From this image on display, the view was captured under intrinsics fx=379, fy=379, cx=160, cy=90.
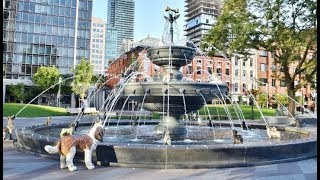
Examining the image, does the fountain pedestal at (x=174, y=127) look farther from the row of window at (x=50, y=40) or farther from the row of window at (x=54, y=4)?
the row of window at (x=54, y=4)

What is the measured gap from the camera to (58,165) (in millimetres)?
9148

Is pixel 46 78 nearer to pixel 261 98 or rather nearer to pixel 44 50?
pixel 44 50

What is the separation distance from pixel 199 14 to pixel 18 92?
271 feet

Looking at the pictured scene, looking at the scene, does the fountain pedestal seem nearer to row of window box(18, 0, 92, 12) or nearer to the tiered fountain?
the tiered fountain

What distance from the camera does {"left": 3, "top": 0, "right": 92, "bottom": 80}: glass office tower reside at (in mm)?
83375

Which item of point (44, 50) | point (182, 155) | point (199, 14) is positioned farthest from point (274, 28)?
point (199, 14)

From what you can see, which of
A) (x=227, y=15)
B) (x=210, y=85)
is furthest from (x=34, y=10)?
(x=210, y=85)

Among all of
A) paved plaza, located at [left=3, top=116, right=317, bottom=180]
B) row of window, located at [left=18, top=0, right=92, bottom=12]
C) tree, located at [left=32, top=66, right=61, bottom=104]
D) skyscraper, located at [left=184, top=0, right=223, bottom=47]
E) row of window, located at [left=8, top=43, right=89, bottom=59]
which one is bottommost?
paved plaza, located at [left=3, top=116, right=317, bottom=180]

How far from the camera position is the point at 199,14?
456 feet

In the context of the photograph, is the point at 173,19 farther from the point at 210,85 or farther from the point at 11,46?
the point at 11,46

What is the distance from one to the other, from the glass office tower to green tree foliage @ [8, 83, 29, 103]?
8324 millimetres

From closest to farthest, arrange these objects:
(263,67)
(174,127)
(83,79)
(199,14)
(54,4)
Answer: (174,127), (83,79), (263,67), (54,4), (199,14)

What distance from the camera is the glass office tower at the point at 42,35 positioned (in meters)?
83.4

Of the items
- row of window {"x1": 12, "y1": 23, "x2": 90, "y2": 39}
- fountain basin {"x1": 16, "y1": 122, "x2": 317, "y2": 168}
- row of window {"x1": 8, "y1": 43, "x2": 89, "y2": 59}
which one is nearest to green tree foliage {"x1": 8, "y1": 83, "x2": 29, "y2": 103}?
row of window {"x1": 8, "y1": 43, "x2": 89, "y2": 59}
